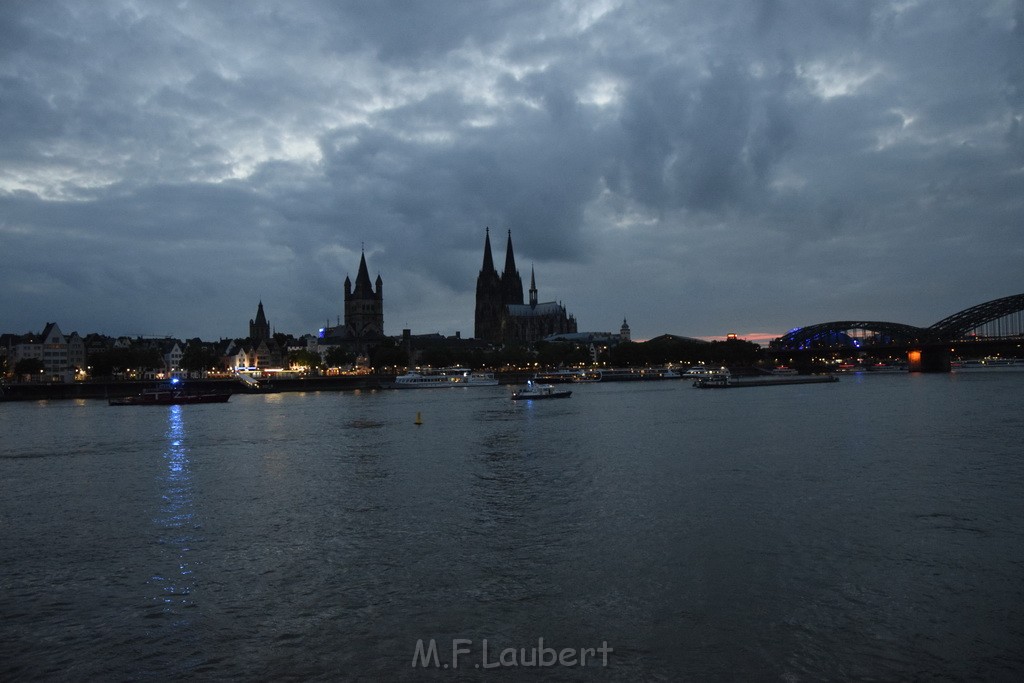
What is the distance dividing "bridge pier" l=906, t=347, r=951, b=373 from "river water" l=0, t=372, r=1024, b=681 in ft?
472

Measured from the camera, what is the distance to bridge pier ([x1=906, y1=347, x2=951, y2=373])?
16090 cm

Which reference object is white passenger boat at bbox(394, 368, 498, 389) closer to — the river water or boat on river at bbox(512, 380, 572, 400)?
boat on river at bbox(512, 380, 572, 400)

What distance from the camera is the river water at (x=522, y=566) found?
11.1 meters

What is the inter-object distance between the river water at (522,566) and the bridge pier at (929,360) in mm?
143984

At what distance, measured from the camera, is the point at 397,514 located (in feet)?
69.0

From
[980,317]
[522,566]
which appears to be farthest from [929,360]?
[522,566]

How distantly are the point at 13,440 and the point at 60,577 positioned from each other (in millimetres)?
35836

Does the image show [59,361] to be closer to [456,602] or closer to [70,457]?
[70,457]

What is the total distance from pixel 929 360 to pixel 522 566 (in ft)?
571

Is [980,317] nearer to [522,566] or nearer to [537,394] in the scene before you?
[537,394]

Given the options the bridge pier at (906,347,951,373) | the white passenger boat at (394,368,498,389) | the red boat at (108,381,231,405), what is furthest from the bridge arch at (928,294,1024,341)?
the red boat at (108,381,231,405)

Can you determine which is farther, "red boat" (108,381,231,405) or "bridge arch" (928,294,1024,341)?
"bridge arch" (928,294,1024,341)

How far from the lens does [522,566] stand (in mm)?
15516

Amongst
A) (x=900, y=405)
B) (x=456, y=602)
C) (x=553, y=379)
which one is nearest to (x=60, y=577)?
(x=456, y=602)
